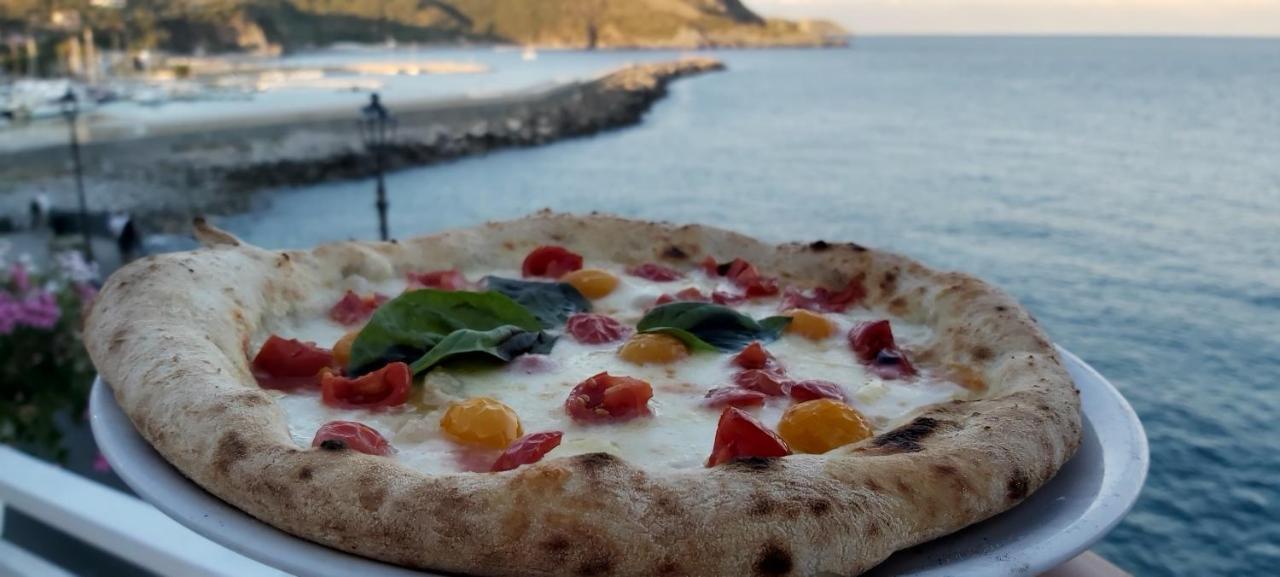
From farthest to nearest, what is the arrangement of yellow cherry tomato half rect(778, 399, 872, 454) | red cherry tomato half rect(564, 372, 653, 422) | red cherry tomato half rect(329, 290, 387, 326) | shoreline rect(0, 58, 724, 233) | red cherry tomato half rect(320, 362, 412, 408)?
shoreline rect(0, 58, 724, 233)
red cherry tomato half rect(329, 290, 387, 326)
red cherry tomato half rect(320, 362, 412, 408)
red cherry tomato half rect(564, 372, 653, 422)
yellow cherry tomato half rect(778, 399, 872, 454)

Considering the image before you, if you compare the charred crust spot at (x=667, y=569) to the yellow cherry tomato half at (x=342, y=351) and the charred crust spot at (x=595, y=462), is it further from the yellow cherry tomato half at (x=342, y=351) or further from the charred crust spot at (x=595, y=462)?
the yellow cherry tomato half at (x=342, y=351)

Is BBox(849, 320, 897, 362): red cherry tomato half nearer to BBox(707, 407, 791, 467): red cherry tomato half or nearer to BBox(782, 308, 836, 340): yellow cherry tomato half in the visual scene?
BBox(782, 308, 836, 340): yellow cherry tomato half

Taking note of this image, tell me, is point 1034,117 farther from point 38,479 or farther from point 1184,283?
point 38,479

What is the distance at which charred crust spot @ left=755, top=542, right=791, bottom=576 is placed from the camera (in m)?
1.45

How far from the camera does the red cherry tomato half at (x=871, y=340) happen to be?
2.73 metres

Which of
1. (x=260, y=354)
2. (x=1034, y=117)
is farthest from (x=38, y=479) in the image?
(x=1034, y=117)

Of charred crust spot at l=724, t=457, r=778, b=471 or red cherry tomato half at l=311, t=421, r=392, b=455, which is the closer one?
charred crust spot at l=724, t=457, r=778, b=471

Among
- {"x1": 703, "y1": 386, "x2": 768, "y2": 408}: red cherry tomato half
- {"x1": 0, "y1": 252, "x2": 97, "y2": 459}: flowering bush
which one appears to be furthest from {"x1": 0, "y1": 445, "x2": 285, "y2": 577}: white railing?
{"x1": 0, "y1": 252, "x2": 97, "y2": 459}: flowering bush

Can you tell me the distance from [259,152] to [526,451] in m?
50.5

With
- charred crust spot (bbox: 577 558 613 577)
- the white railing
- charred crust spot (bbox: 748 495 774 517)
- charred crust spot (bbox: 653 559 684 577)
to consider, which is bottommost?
the white railing

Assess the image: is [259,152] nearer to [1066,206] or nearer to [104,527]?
[1066,206]

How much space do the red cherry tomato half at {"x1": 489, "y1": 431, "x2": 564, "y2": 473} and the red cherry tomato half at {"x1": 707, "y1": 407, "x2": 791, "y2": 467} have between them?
322mm

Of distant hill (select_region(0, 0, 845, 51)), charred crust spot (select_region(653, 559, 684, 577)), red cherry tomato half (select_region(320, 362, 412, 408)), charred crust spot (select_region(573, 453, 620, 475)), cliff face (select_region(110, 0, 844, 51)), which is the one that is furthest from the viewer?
cliff face (select_region(110, 0, 844, 51))

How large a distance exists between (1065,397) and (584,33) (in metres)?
152
